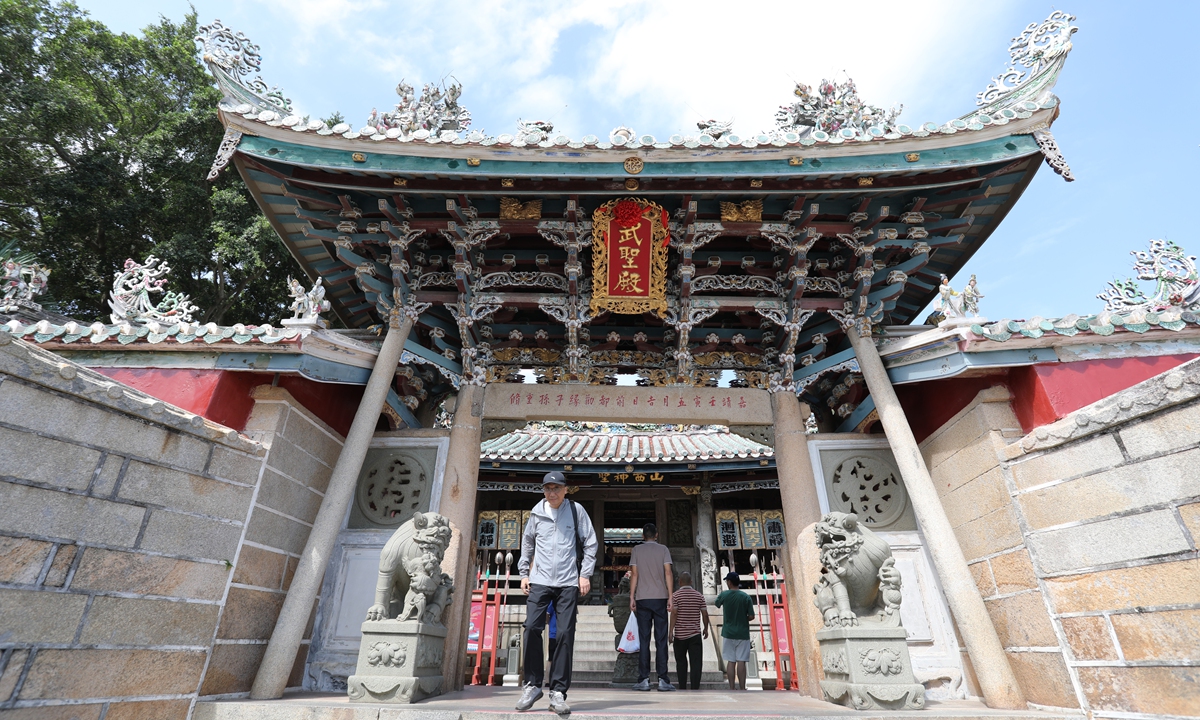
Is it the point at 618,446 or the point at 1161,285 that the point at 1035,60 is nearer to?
the point at 1161,285

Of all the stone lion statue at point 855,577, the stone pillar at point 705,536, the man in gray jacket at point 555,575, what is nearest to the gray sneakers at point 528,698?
the man in gray jacket at point 555,575

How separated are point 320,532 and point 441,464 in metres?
1.60

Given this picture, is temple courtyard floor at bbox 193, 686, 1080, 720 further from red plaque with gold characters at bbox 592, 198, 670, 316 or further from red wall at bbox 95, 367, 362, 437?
red plaque with gold characters at bbox 592, 198, 670, 316

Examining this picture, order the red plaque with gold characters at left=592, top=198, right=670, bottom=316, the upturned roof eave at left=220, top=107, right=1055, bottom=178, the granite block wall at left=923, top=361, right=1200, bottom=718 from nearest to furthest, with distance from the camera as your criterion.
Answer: the granite block wall at left=923, top=361, right=1200, bottom=718 → the upturned roof eave at left=220, top=107, right=1055, bottom=178 → the red plaque with gold characters at left=592, top=198, right=670, bottom=316

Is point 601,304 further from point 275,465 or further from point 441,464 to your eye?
point 275,465

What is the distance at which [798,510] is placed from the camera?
257 inches

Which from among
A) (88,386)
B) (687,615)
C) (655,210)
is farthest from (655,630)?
(88,386)

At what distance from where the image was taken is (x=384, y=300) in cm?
659

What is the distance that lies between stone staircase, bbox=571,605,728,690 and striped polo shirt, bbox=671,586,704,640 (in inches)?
54.4

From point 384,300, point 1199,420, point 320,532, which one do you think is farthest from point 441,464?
point 1199,420

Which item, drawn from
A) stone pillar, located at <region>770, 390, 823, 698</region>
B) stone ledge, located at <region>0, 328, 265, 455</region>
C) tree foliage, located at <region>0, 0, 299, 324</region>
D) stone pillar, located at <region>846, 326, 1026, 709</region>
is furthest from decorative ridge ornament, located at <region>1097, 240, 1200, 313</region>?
tree foliage, located at <region>0, 0, 299, 324</region>

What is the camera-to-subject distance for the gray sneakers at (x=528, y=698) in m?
3.81

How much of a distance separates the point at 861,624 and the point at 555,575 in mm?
2542

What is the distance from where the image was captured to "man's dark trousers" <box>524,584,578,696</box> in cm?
399
